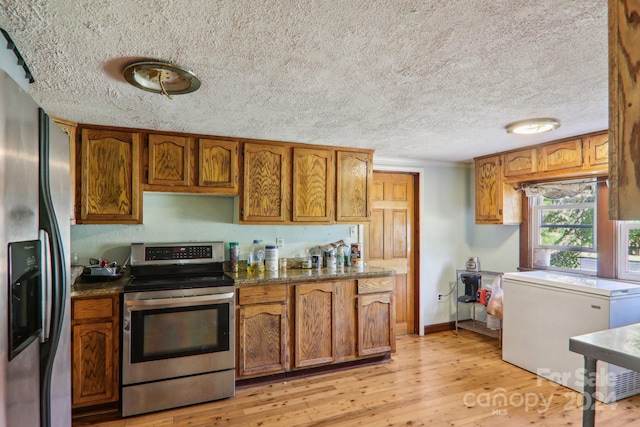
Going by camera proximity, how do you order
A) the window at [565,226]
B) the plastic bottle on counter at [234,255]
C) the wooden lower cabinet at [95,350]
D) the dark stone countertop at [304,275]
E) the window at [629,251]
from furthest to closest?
the window at [565,226] → the plastic bottle on counter at [234,255] → the window at [629,251] → the dark stone countertop at [304,275] → the wooden lower cabinet at [95,350]

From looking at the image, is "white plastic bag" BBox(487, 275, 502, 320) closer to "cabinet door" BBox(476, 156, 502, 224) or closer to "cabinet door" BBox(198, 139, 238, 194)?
"cabinet door" BBox(476, 156, 502, 224)

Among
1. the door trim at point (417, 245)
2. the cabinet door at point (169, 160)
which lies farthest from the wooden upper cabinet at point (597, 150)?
the cabinet door at point (169, 160)

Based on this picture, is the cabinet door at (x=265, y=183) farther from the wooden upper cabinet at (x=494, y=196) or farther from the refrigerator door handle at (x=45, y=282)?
the wooden upper cabinet at (x=494, y=196)

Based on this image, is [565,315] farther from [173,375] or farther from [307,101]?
[173,375]

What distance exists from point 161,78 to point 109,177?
4.54 feet

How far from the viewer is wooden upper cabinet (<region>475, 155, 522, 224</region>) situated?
3.82 meters

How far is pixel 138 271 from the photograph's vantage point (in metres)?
2.99

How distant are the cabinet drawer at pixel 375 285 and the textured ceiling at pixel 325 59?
1.45 metres

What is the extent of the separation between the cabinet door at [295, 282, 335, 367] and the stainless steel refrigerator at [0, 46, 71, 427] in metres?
1.83

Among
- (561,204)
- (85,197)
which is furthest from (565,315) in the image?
(85,197)

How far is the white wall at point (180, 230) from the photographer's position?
120 inches

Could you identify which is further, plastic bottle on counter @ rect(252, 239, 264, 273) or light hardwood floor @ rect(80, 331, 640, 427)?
plastic bottle on counter @ rect(252, 239, 264, 273)

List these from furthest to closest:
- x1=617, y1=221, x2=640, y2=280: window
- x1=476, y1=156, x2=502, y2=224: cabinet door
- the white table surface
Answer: x1=476, y1=156, x2=502, y2=224: cabinet door < x1=617, y1=221, x2=640, y2=280: window < the white table surface

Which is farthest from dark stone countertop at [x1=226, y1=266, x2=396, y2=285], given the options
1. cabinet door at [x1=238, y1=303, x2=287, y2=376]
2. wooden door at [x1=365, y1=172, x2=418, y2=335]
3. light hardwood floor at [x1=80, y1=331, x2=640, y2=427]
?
light hardwood floor at [x1=80, y1=331, x2=640, y2=427]
